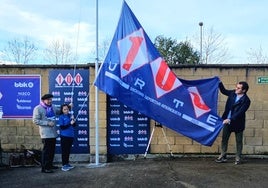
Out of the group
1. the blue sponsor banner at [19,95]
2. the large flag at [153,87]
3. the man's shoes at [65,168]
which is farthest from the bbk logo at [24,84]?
the man's shoes at [65,168]

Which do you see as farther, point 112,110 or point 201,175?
point 112,110

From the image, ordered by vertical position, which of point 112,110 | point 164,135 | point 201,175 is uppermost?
point 112,110

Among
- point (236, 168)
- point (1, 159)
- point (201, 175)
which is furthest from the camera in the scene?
point (1, 159)

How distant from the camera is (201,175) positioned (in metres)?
8.09

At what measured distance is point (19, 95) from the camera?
9992 millimetres

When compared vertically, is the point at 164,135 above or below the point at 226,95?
below

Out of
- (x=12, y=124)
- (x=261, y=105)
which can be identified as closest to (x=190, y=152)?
(x=261, y=105)

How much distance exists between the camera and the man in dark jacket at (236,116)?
358 inches

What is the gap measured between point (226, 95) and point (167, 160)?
2.13 meters

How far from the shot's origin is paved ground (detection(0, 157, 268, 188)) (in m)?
7.49

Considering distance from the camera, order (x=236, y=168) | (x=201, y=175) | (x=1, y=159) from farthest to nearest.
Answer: (x=1, y=159), (x=236, y=168), (x=201, y=175)

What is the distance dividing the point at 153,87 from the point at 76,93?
1.99m

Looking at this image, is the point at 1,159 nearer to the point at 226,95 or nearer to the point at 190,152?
the point at 190,152

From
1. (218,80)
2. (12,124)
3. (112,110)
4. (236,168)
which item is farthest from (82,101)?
(236,168)
